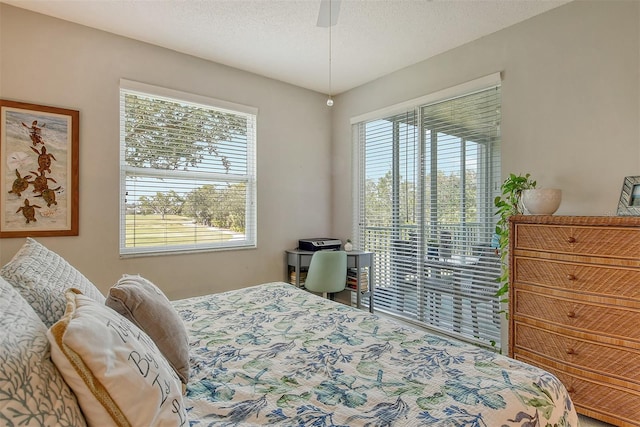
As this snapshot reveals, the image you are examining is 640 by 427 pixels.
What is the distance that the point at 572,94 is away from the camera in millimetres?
2383

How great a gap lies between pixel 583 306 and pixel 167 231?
319 centimetres

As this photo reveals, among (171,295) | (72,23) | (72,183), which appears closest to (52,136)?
(72,183)

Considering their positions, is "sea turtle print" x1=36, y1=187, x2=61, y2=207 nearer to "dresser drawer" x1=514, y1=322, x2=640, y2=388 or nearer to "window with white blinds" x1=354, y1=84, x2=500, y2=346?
"window with white blinds" x1=354, y1=84, x2=500, y2=346

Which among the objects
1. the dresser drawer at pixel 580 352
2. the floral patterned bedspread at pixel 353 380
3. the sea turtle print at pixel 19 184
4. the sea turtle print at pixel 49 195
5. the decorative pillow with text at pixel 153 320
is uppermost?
the sea turtle print at pixel 19 184

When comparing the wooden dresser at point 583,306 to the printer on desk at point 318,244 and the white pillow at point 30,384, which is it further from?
the white pillow at point 30,384

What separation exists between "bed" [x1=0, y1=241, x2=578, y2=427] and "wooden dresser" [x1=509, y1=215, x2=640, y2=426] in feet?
2.99

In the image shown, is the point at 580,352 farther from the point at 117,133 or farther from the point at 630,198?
the point at 117,133

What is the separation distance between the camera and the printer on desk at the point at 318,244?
149 inches

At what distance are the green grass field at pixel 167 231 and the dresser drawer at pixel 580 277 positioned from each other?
8.78 ft

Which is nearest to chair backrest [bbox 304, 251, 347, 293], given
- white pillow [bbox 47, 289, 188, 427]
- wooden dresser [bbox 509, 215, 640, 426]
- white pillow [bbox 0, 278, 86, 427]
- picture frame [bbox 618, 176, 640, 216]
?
wooden dresser [bbox 509, 215, 640, 426]

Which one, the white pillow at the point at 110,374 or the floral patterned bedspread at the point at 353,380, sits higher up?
the white pillow at the point at 110,374

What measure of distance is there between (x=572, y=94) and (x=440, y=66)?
1.16m

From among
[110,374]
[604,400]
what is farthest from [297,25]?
[604,400]

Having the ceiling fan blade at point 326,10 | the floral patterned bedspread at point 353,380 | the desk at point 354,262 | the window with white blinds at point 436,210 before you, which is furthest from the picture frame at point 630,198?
the desk at point 354,262
